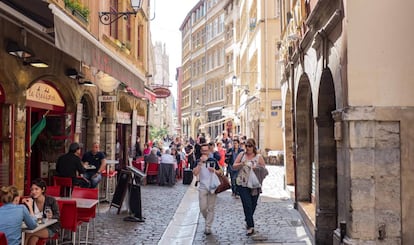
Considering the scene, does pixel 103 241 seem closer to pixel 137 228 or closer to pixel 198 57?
pixel 137 228

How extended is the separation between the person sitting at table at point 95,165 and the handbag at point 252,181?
12.6ft

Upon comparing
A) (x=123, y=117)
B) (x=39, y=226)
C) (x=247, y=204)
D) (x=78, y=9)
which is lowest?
(x=247, y=204)

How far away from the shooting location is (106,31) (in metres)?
15.2

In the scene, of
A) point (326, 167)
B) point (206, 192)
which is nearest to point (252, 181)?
point (206, 192)

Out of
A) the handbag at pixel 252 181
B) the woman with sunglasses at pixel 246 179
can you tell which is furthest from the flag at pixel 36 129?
the handbag at pixel 252 181

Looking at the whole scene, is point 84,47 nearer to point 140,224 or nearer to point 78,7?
point 140,224

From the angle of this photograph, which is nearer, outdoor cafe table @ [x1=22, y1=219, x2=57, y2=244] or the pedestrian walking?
outdoor cafe table @ [x1=22, y1=219, x2=57, y2=244]

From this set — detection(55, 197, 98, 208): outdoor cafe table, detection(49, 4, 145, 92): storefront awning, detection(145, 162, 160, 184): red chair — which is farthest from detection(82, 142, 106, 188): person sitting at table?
detection(145, 162, 160, 184): red chair

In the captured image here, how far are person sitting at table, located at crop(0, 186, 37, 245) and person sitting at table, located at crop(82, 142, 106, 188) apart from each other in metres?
5.00

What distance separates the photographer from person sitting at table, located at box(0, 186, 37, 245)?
5.09 m

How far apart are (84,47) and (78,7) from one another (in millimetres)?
4691

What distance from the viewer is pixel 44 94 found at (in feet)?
33.5

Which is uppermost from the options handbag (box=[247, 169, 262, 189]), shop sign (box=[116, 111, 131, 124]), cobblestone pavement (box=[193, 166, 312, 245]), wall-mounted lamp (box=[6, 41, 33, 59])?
wall-mounted lamp (box=[6, 41, 33, 59])

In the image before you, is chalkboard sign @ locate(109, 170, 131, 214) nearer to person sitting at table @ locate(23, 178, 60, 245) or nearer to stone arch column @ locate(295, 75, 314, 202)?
person sitting at table @ locate(23, 178, 60, 245)
